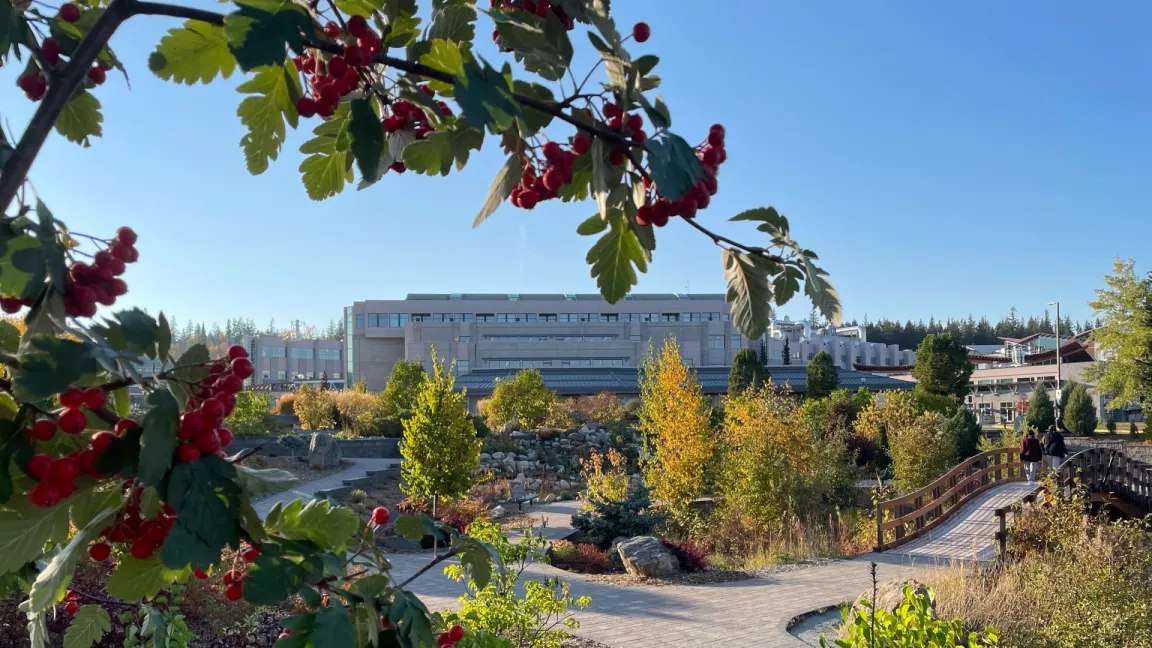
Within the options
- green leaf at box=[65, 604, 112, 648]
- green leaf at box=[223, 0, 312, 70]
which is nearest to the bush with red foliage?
green leaf at box=[65, 604, 112, 648]

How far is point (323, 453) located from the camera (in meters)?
20.9

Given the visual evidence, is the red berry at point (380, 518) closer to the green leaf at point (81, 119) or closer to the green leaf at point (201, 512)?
the green leaf at point (201, 512)

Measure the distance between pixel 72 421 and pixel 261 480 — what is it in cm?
25

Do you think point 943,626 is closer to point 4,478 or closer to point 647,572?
point 4,478

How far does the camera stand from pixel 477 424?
25.9 metres

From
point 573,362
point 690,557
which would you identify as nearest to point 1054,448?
point 690,557

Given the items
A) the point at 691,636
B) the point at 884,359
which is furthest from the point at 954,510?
the point at 884,359

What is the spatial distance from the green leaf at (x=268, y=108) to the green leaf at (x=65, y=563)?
82cm

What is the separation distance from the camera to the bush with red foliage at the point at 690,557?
1106cm

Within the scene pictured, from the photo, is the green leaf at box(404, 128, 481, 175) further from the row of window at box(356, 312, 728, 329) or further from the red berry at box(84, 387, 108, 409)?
the row of window at box(356, 312, 728, 329)

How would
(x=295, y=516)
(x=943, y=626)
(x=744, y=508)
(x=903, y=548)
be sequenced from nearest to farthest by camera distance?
(x=295, y=516) < (x=943, y=626) < (x=903, y=548) < (x=744, y=508)

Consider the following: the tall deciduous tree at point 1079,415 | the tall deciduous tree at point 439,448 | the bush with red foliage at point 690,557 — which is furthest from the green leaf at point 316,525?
the tall deciduous tree at point 1079,415

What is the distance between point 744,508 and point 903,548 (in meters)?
2.46

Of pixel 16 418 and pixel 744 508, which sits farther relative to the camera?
pixel 744 508
